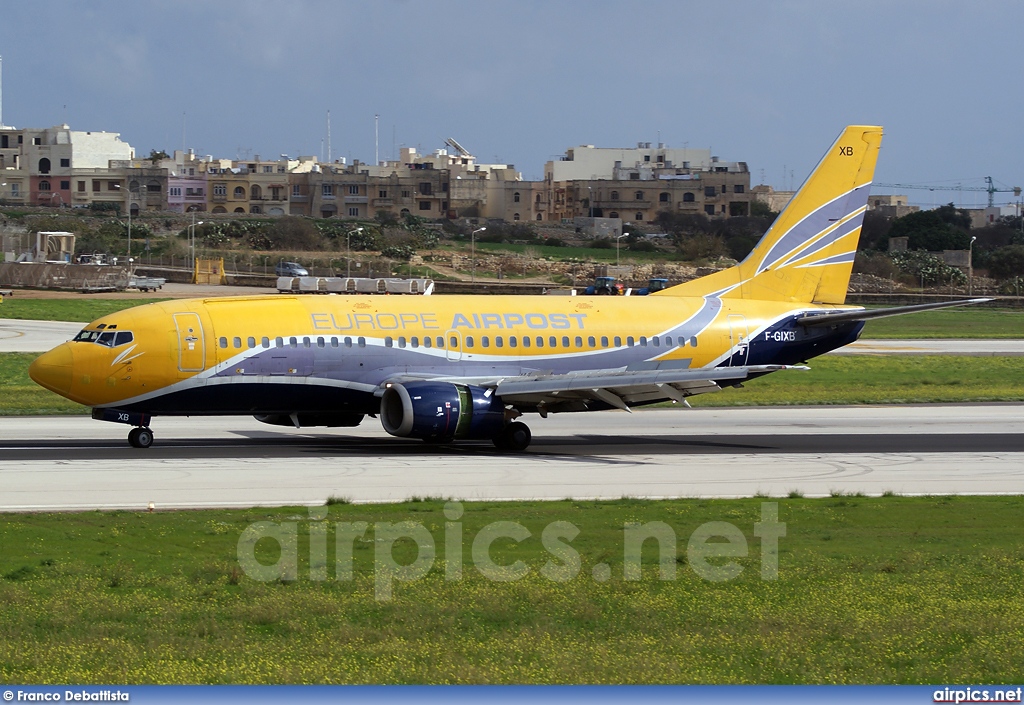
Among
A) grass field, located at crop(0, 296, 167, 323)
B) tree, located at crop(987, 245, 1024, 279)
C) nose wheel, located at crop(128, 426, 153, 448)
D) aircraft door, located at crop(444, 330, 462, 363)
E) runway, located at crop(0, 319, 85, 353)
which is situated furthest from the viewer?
tree, located at crop(987, 245, 1024, 279)

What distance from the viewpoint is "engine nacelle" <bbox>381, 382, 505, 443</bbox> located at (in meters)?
35.3

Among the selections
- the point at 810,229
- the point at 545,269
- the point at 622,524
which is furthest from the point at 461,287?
the point at 622,524

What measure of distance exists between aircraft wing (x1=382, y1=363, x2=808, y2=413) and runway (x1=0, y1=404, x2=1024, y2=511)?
1.54 m

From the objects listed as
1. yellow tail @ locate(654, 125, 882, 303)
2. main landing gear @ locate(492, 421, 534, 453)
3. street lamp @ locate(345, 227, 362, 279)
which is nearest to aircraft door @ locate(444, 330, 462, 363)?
main landing gear @ locate(492, 421, 534, 453)

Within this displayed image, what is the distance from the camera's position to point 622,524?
24453mm

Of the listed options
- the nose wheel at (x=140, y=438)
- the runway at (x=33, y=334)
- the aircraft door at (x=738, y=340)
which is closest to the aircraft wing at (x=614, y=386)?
the aircraft door at (x=738, y=340)

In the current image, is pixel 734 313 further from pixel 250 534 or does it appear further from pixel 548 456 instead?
pixel 250 534

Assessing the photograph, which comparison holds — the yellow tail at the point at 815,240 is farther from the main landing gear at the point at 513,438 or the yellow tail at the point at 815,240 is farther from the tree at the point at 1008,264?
the tree at the point at 1008,264

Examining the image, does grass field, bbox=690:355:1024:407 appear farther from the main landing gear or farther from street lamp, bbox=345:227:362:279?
street lamp, bbox=345:227:362:279

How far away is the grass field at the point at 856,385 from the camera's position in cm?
5103

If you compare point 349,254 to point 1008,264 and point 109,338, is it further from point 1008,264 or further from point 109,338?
point 109,338

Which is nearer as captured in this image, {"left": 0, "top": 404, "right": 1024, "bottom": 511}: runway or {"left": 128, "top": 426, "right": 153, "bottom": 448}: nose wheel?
{"left": 0, "top": 404, "right": 1024, "bottom": 511}: runway

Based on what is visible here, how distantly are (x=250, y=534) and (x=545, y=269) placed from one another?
133 m

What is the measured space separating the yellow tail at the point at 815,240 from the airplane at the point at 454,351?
0.08 metres
